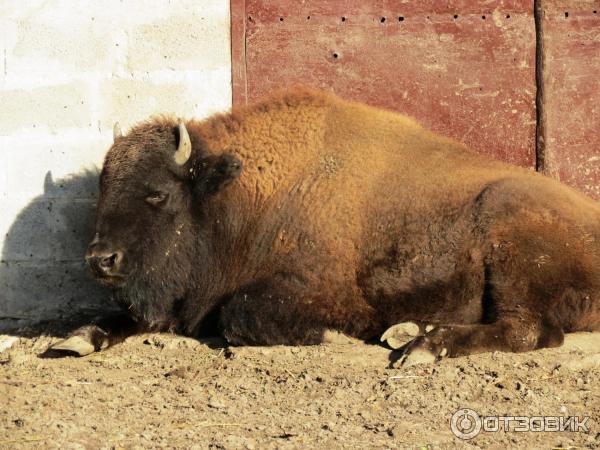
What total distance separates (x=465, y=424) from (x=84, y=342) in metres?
2.57

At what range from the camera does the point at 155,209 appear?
17.5ft

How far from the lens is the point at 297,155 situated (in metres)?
→ 5.50

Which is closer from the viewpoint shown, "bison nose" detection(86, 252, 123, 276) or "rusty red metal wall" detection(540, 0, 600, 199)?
"bison nose" detection(86, 252, 123, 276)

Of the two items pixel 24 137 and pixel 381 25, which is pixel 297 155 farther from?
pixel 24 137

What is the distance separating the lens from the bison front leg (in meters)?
5.27

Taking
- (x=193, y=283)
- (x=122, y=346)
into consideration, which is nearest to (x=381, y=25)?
(x=193, y=283)

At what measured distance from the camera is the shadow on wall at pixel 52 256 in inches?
253

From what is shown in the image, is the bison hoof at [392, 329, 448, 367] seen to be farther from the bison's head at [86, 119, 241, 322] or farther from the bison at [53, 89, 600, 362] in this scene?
the bison's head at [86, 119, 241, 322]

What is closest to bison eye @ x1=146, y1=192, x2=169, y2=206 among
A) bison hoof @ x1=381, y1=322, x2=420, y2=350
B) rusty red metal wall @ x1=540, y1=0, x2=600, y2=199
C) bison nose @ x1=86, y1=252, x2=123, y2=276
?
bison nose @ x1=86, y1=252, x2=123, y2=276

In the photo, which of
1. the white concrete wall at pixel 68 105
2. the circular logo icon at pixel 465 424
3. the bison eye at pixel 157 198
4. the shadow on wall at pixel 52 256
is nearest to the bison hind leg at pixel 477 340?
the circular logo icon at pixel 465 424

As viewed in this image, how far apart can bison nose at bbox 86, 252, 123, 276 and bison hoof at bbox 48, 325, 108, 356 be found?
45 cm

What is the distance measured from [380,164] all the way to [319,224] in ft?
1.84

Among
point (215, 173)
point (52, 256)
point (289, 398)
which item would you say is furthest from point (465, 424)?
point (52, 256)

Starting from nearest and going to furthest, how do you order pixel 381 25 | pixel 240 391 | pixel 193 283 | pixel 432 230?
pixel 240 391
pixel 432 230
pixel 193 283
pixel 381 25
